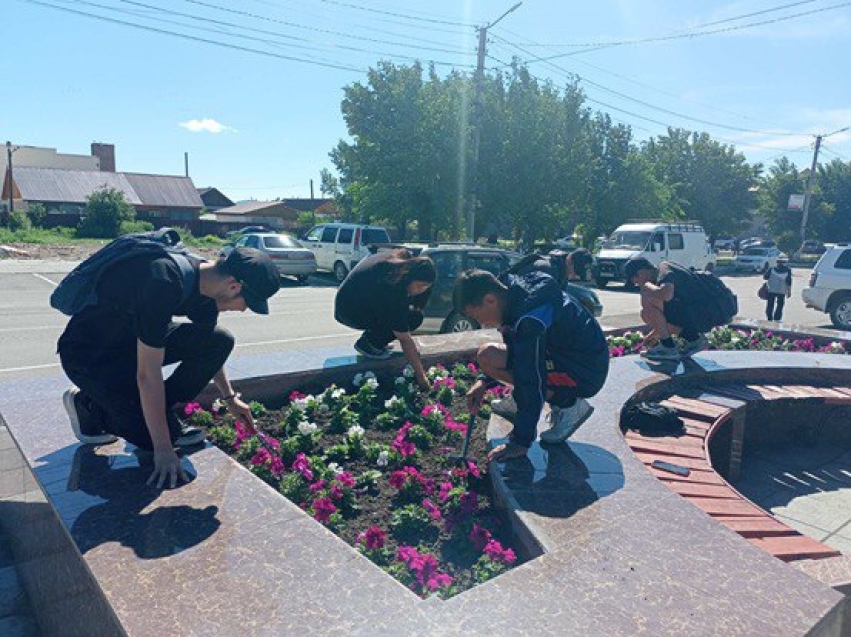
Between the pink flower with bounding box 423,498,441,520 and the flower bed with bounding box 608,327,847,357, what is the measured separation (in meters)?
4.50

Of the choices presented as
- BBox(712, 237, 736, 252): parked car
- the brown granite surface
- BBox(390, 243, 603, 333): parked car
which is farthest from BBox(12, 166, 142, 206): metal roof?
BBox(712, 237, 736, 252): parked car

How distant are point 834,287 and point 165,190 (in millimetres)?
52952

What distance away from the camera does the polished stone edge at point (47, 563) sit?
6.87ft

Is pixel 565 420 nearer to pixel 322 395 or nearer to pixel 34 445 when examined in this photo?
pixel 322 395

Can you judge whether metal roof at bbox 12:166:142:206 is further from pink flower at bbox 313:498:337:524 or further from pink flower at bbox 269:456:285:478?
pink flower at bbox 313:498:337:524

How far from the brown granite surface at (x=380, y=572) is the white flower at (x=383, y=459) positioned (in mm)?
703

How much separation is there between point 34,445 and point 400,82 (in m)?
25.2

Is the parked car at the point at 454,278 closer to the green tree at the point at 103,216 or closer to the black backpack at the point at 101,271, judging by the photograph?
the black backpack at the point at 101,271

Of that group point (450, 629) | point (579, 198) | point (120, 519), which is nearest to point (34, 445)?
point (120, 519)

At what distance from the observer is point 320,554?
2.12 meters

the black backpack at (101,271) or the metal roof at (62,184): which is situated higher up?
the metal roof at (62,184)

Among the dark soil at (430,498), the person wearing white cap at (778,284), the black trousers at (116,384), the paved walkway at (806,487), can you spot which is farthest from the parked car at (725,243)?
the black trousers at (116,384)

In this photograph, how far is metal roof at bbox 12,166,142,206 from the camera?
4753 centimetres

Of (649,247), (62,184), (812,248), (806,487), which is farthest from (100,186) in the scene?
(812,248)
